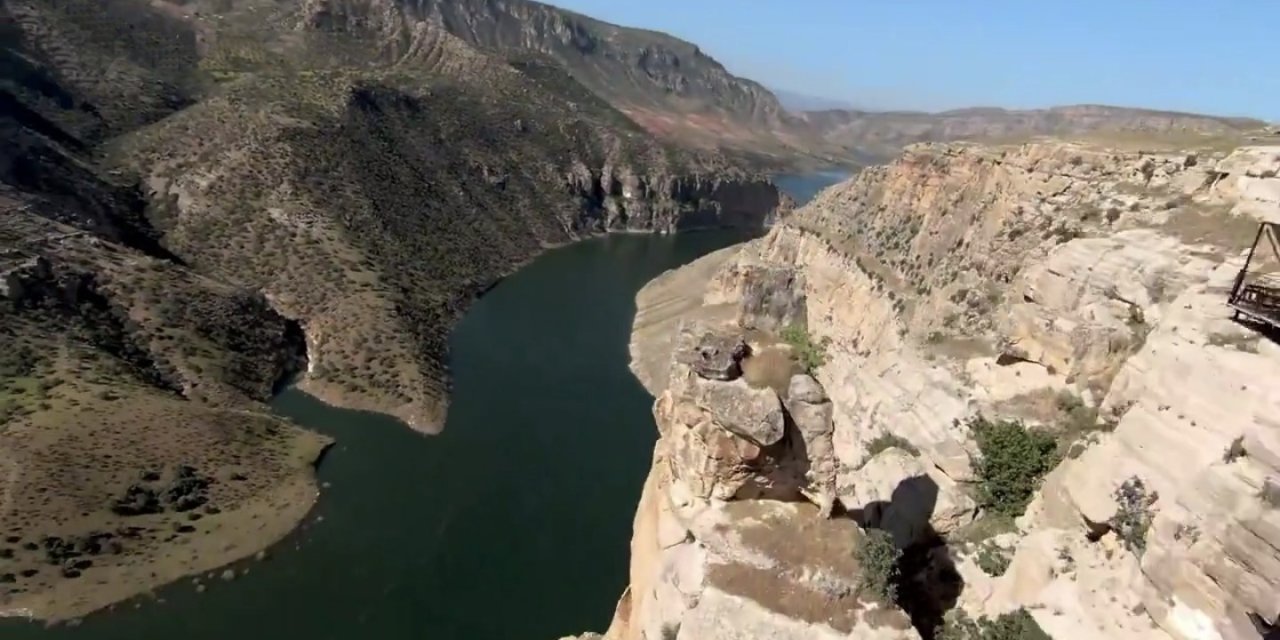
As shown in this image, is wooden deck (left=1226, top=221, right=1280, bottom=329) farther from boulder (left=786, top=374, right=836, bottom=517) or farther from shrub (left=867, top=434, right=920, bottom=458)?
shrub (left=867, top=434, right=920, bottom=458)

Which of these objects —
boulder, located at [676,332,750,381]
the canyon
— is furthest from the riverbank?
boulder, located at [676,332,750,381]

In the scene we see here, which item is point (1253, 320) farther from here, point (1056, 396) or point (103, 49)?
point (103, 49)

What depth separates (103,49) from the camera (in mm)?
119812

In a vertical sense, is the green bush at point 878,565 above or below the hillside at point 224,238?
above

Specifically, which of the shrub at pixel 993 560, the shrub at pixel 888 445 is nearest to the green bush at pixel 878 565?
the shrub at pixel 993 560

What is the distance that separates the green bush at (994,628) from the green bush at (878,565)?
11.1 feet

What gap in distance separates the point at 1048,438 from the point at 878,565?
408 inches

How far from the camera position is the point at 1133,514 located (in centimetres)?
2148

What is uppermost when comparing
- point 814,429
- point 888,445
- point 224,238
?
point 814,429

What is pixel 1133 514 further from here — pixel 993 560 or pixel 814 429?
pixel 814 429

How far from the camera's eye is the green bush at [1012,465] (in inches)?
1081

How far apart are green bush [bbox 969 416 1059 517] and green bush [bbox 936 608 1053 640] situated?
4.87 m

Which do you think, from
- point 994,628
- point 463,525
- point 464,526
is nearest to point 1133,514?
point 994,628

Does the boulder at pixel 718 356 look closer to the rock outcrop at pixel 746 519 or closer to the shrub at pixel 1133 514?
the rock outcrop at pixel 746 519
